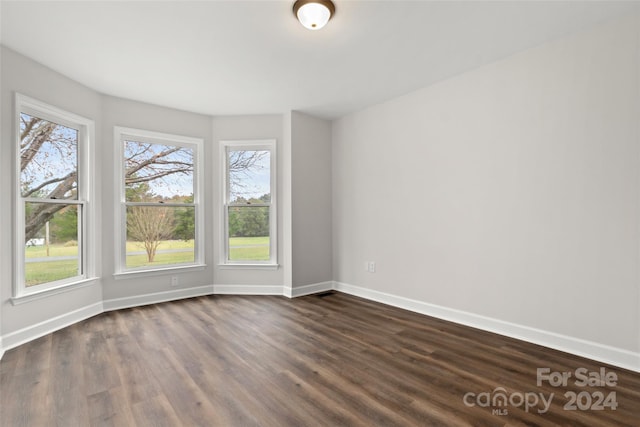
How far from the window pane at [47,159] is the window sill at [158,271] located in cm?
109

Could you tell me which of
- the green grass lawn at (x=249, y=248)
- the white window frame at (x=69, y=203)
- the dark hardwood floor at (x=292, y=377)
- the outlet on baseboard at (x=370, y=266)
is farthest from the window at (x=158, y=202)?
the outlet on baseboard at (x=370, y=266)

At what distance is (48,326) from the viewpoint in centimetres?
324

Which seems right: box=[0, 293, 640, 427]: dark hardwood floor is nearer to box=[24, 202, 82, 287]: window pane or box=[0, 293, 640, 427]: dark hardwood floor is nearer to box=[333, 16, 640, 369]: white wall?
box=[333, 16, 640, 369]: white wall

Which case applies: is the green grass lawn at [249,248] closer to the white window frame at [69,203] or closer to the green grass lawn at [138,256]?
the green grass lawn at [138,256]

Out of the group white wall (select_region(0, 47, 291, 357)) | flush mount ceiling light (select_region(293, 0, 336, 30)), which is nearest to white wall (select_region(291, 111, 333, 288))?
white wall (select_region(0, 47, 291, 357))

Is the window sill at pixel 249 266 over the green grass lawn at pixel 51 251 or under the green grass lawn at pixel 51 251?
under

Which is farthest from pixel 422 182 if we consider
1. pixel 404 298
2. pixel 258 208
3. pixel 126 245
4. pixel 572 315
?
pixel 126 245

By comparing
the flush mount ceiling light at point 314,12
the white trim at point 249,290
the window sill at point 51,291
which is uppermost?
the flush mount ceiling light at point 314,12

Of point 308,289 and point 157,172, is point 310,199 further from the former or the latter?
point 157,172

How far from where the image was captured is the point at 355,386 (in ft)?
7.21

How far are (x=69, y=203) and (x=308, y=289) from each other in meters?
3.10

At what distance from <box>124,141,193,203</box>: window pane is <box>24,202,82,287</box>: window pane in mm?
756

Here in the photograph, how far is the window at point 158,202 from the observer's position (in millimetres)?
4203

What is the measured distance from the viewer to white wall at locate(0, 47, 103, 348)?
2.87 metres
